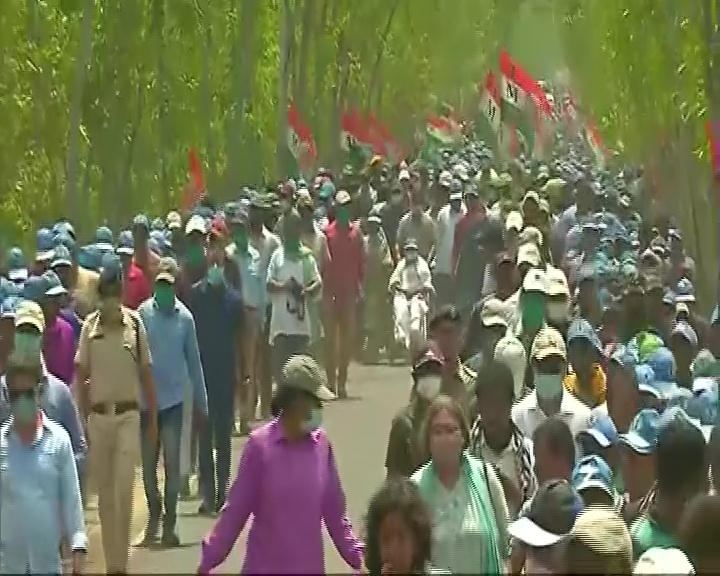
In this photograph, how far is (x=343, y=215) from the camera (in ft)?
70.3

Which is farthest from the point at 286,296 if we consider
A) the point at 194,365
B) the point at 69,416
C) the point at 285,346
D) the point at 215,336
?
the point at 69,416

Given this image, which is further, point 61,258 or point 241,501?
point 61,258

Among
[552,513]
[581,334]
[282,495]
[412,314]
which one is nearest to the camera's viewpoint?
[552,513]

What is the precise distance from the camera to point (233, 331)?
52.3ft

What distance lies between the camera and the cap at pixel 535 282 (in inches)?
520

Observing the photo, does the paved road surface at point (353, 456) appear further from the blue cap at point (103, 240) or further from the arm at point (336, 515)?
the blue cap at point (103, 240)

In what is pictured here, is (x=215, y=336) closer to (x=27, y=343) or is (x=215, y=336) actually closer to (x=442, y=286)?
(x=27, y=343)

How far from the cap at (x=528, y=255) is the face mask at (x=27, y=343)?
4.86m

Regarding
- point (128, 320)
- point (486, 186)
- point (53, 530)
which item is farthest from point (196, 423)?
point (486, 186)

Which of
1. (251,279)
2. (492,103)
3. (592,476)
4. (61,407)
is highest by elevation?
(492,103)

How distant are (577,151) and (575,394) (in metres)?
56.2

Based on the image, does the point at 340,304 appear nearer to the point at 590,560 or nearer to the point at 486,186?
the point at 486,186

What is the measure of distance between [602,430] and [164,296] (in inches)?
176

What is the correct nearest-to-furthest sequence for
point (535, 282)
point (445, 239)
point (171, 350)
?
1. point (535, 282)
2. point (171, 350)
3. point (445, 239)
